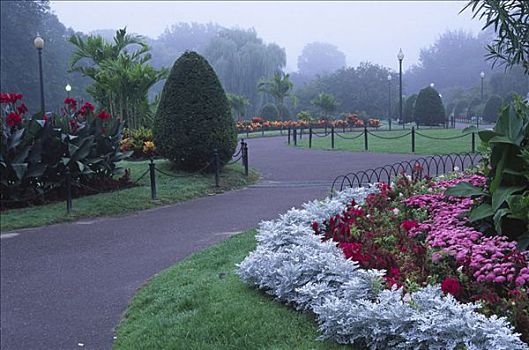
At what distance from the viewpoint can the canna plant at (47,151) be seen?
9273mm

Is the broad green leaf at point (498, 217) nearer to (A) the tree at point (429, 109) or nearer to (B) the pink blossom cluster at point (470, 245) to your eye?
(B) the pink blossom cluster at point (470, 245)

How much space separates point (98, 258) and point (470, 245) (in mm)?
4110

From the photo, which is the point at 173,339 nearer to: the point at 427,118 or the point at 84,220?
the point at 84,220

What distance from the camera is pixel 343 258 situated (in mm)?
3875

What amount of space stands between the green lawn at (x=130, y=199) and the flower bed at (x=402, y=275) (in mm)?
4486

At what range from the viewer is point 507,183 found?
420 centimetres

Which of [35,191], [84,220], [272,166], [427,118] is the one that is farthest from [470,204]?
[427,118]

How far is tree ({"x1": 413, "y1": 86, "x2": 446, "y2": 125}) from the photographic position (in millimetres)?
37094

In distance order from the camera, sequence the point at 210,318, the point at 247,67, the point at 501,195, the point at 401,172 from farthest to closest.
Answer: the point at 247,67
the point at 401,172
the point at 501,195
the point at 210,318

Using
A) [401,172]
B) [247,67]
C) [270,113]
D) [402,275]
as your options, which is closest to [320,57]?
[247,67]

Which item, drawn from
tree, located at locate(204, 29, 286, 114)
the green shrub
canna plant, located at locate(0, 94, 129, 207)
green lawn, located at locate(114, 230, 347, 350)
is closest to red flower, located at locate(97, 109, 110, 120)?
canna plant, located at locate(0, 94, 129, 207)

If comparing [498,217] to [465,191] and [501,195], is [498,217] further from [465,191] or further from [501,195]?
[465,191]

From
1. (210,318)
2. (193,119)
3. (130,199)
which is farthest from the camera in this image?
(193,119)

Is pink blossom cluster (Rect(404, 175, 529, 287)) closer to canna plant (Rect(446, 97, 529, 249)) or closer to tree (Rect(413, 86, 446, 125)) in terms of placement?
canna plant (Rect(446, 97, 529, 249))
